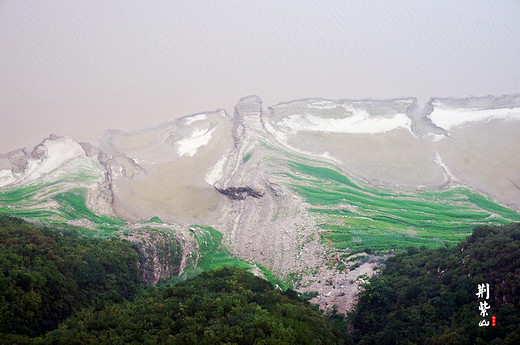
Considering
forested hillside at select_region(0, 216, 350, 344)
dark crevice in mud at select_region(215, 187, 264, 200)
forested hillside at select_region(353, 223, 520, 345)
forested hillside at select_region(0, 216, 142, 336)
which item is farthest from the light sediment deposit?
forested hillside at select_region(0, 216, 350, 344)

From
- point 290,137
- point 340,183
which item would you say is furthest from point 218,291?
point 290,137

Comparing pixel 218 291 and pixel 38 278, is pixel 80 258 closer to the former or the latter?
pixel 38 278

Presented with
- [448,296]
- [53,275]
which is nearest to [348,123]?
[448,296]

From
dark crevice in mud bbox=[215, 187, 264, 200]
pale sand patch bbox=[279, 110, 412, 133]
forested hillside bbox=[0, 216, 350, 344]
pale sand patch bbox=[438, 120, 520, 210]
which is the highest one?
pale sand patch bbox=[279, 110, 412, 133]

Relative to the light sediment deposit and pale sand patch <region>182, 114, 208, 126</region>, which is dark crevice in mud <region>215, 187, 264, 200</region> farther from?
pale sand patch <region>182, 114, 208, 126</region>

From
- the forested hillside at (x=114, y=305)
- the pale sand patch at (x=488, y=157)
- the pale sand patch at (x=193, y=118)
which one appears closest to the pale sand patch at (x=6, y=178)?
the forested hillside at (x=114, y=305)

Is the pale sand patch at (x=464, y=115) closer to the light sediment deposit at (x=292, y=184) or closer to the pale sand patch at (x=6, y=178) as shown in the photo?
the light sediment deposit at (x=292, y=184)
